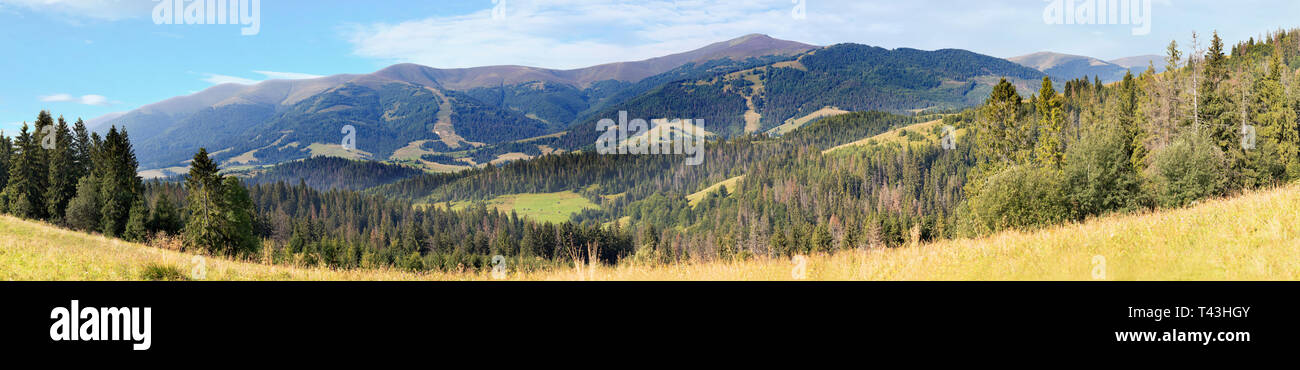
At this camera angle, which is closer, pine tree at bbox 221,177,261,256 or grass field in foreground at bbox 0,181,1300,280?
grass field in foreground at bbox 0,181,1300,280

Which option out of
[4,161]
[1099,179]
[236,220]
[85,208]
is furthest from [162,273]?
[4,161]

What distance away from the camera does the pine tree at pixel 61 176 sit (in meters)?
71.2

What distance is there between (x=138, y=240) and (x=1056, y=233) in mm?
81904

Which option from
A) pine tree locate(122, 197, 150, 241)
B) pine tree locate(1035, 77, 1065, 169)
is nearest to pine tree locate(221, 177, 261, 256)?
pine tree locate(122, 197, 150, 241)

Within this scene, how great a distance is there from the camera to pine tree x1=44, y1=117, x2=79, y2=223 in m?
71.2

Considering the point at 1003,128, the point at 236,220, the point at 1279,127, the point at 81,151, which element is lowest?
the point at 236,220

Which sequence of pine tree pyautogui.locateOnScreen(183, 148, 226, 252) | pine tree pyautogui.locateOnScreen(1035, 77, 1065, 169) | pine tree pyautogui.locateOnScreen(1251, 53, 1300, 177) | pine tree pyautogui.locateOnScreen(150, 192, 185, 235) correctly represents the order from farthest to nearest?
pine tree pyautogui.locateOnScreen(150, 192, 185, 235) → pine tree pyautogui.locateOnScreen(1251, 53, 1300, 177) → pine tree pyautogui.locateOnScreen(1035, 77, 1065, 169) → pine tree pyautogui.locateOnScreen(183, 148, 226, 252)

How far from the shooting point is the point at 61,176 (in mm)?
72062

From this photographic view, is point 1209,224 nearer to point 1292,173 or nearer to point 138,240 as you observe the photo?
point 1292,173

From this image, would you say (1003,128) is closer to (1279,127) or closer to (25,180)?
(1279,127)

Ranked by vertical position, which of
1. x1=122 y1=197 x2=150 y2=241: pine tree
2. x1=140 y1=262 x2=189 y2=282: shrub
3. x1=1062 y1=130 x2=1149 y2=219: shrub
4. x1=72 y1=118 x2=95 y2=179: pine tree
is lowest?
x1=122 y1=197 x2=150 y2=241: pine tree

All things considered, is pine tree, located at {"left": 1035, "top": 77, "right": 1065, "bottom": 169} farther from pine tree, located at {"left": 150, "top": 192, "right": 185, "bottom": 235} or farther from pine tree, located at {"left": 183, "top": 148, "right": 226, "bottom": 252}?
pine tree, located at {"left": 150, "top": 192, "right": 185, "bottom": 235}

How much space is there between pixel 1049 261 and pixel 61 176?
99887 mm

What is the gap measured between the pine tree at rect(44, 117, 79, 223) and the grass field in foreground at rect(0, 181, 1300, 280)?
7287 cm
